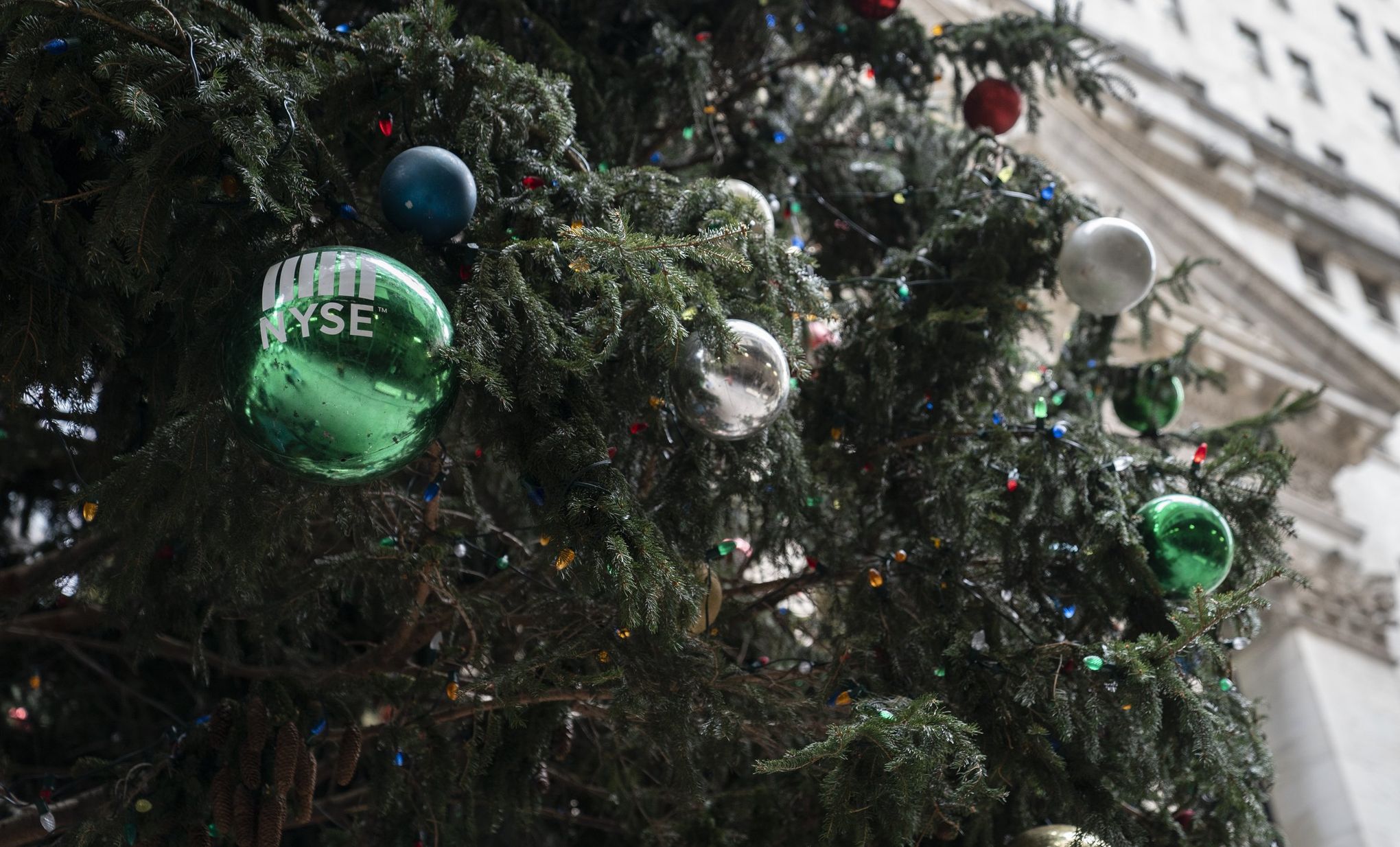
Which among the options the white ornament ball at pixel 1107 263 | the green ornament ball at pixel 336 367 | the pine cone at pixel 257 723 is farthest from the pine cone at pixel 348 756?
the white ornament ball at pixel 1107 263

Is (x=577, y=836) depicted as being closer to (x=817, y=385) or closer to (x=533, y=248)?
(x=817, y=385)

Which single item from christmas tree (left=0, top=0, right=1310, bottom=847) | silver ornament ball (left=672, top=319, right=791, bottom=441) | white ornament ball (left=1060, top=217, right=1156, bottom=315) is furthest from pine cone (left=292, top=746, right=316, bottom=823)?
white ornament ball (left=1060, top=217, right=1156, bottom=315)

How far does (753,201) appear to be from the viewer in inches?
173

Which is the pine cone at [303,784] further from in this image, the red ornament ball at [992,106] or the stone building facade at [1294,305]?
the stone building facade at [1294,305]

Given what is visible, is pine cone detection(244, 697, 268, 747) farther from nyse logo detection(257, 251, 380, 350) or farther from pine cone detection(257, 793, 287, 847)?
nyse logo detection(257, 251, 380, 350)

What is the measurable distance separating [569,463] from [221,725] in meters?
1.77

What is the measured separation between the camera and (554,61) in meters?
5.71

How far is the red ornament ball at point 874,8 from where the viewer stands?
6105mm

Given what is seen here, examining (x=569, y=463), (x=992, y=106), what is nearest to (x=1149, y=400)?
(x=992, y=106)

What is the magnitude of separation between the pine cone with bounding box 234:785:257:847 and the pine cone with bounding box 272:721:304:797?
9 centimetres

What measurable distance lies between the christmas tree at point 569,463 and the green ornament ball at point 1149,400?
0.02m

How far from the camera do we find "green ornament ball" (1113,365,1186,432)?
6.19 m

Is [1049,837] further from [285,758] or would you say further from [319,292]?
[319,292]

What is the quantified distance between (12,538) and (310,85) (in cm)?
437
